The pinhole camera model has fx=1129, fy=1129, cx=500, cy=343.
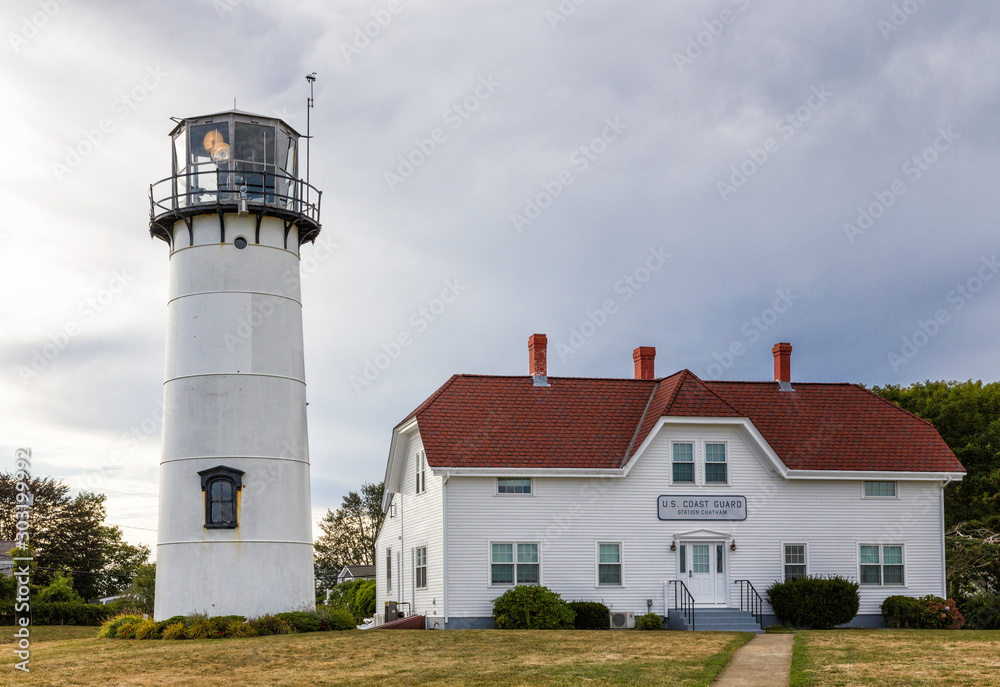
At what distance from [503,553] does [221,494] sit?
7.24 metres

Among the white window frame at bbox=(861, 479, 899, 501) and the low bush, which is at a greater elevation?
the white window frame at bbox=(861, 479, 899, 501)

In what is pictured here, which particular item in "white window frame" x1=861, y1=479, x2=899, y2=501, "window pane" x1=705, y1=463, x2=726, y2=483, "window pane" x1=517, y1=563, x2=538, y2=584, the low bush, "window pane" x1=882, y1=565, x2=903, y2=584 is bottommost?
the low bush

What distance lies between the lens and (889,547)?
3050cm

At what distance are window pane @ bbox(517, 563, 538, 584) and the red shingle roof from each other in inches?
100

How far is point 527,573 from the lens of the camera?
28.5 m

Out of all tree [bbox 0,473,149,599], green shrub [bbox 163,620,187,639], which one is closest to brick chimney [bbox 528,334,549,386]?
green shrub [bbox 163,620,187,639]

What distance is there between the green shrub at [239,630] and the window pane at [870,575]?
1609 cm

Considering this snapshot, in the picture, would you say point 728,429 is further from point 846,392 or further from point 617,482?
point 846,392

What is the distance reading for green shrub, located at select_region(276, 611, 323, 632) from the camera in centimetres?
2522

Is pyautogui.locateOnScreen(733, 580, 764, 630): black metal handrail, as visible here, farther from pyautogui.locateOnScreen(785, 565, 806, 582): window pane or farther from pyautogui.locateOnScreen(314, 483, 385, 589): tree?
pyautogui.locateOnScreen(314, 483, 385, 589): tree

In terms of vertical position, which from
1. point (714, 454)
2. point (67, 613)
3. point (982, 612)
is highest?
point (714, 454)

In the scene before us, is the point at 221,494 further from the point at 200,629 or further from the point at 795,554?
the point at 795,554

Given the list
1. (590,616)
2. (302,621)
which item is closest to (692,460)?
(590,616)

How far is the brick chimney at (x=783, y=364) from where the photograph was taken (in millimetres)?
33406
